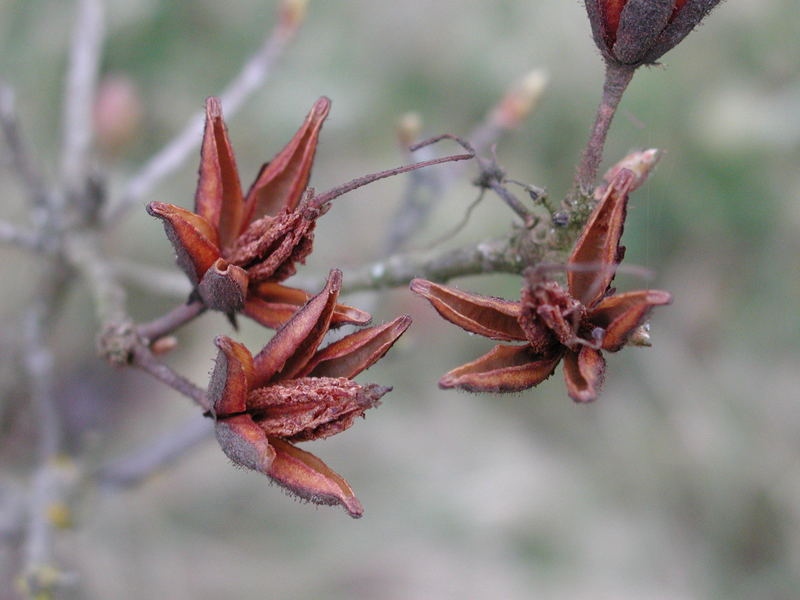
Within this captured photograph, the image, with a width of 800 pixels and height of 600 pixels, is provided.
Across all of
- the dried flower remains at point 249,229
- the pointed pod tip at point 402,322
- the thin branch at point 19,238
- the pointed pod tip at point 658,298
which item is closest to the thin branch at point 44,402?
the thin branch at point 19,238

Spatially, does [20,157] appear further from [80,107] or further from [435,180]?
[435,180]

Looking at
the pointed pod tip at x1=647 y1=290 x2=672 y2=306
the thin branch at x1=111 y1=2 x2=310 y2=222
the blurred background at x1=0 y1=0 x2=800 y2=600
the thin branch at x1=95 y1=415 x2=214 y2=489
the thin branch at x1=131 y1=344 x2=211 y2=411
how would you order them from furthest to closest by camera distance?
1. the blurred background at x1=0 y1=0 x2=800 y2=600
2. the thin branch at x1=95 y1=415 x2=214 y2=489
3. the thin branch at x1=111 y1=2 x2=310 y2=222
4. the thin branch at x1=131 y1=344 x2=211 y2=411
5. the pointed pod tip at x1=647 y1=290 x2=672 y2=306

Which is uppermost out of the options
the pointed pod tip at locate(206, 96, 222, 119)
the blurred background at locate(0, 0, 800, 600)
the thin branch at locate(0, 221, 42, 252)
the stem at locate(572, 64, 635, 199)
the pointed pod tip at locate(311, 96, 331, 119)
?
the pointed pod tip at locate(206, 96, 222, 119)

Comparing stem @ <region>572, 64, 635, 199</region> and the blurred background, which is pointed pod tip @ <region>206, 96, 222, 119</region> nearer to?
stem @ <region>572, 64, 635, 199</region>

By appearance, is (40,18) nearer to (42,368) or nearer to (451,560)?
(42,368)

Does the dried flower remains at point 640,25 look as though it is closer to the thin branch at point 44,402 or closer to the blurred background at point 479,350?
the thin branch at point 44,402

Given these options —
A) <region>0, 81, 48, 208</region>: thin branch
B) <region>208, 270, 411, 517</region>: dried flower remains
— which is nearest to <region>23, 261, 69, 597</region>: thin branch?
<region>0, 81, 48, 208</region>: thin branch
